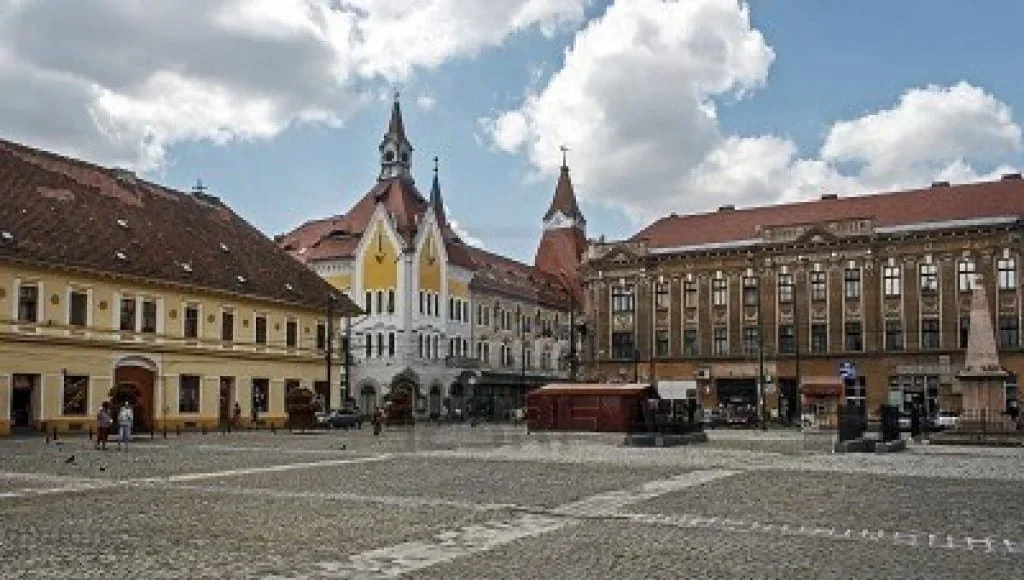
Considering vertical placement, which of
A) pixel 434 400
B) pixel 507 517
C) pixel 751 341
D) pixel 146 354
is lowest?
pixel 507 517

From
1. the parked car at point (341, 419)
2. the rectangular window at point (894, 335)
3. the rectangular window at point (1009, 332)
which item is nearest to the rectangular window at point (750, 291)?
the rectangular window at point (894, 335)

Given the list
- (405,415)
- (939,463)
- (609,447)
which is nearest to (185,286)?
(405,415)

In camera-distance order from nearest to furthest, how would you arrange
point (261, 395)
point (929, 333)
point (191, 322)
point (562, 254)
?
point (191, 322), point (261, 395), point (929, 333), point (562, 254)

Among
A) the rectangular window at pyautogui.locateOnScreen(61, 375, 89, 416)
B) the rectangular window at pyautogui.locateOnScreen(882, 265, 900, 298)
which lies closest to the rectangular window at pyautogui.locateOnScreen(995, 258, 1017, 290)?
the rectangular window at pyautogui.locateOnScreen(882, 265, 900, 298)

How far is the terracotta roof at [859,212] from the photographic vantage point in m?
62.5

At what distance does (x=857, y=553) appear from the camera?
1148cm

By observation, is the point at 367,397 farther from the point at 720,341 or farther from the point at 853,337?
the point at 853,337

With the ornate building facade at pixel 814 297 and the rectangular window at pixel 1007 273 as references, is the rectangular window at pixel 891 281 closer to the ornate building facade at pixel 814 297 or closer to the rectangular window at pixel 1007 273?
the ornate building facade at pixel 814 297

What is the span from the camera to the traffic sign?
2130 inches

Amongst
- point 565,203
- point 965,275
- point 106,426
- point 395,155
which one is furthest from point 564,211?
point 106,426

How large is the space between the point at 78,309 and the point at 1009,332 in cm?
4905

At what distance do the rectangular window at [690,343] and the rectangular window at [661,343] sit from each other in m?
1.25

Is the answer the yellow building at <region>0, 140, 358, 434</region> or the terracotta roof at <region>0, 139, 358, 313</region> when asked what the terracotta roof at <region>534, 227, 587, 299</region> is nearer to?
the terracotta roof at <region>0, 139, 358, 313</region>

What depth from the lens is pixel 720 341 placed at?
225 ft
